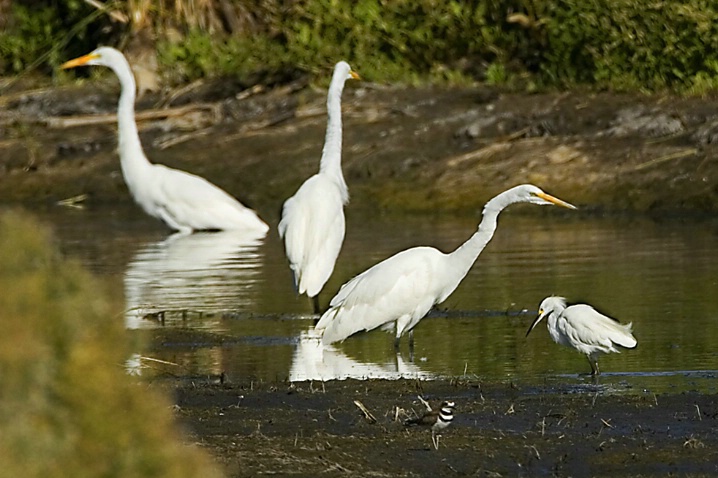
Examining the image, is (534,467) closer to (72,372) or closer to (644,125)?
(72,372)

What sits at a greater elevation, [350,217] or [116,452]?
[116,452]

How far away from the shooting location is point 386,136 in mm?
19672

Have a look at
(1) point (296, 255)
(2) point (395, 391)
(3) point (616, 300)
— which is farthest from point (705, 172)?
(2) point (395, 391)

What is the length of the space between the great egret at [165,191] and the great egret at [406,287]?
816 centimetres

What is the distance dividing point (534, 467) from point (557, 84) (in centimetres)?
1502

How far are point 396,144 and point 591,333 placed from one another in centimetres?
1164

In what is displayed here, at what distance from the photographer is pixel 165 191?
17.0m

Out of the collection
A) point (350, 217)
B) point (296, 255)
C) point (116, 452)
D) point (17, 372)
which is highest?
point (17, 372)

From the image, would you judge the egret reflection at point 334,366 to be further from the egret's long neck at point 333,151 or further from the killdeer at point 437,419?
the egret's long neck at point 333,151

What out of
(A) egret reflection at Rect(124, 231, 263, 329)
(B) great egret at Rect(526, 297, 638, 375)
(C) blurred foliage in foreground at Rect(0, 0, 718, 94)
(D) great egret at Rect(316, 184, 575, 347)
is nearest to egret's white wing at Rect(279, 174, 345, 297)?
(A) egret reflection at Rect(124, 231, 263, 329)

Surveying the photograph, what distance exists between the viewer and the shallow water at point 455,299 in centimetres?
833

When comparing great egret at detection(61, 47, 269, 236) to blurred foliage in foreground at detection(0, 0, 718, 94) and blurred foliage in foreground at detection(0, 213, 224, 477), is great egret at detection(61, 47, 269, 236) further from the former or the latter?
blurred foliage in foreground at detection(0, 213, 224, 477)

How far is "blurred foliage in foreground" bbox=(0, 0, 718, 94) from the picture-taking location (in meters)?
19.0

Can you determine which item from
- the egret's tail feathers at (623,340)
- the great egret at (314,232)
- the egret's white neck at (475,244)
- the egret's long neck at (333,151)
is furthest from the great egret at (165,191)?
the egret's tail feathers at (623,340)
